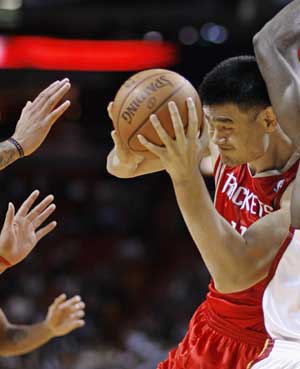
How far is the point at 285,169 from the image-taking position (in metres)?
3.60

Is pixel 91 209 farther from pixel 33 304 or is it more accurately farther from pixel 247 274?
pixel 247 274

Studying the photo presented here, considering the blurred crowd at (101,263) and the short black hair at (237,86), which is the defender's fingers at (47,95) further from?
the blurred crowd at (101,263)

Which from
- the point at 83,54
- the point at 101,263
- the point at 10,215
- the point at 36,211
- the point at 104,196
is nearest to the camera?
the point at 10,215

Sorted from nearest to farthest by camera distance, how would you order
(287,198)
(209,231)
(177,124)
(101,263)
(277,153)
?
(177,124) → (209,231) → (287,198) → (277,153) → (101,263)

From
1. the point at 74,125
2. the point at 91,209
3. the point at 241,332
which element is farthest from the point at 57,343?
the point at 74,125

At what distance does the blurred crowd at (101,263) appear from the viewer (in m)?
10.3

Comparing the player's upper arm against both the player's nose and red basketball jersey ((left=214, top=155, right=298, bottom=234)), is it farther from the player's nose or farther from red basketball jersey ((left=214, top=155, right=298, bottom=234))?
the player's nose

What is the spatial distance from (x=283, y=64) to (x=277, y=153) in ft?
1.51

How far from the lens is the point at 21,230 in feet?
13.9

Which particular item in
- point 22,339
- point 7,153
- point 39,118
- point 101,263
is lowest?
point 101,263

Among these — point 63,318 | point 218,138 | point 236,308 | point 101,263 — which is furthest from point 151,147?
point 101,263

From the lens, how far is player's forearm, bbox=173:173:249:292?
122 inches

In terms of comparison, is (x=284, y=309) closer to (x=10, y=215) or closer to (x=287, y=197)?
(x=287, y=197)

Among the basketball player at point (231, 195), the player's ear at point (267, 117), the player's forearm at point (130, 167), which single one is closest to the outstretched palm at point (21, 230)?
the player's forearm at point (130, 167)
